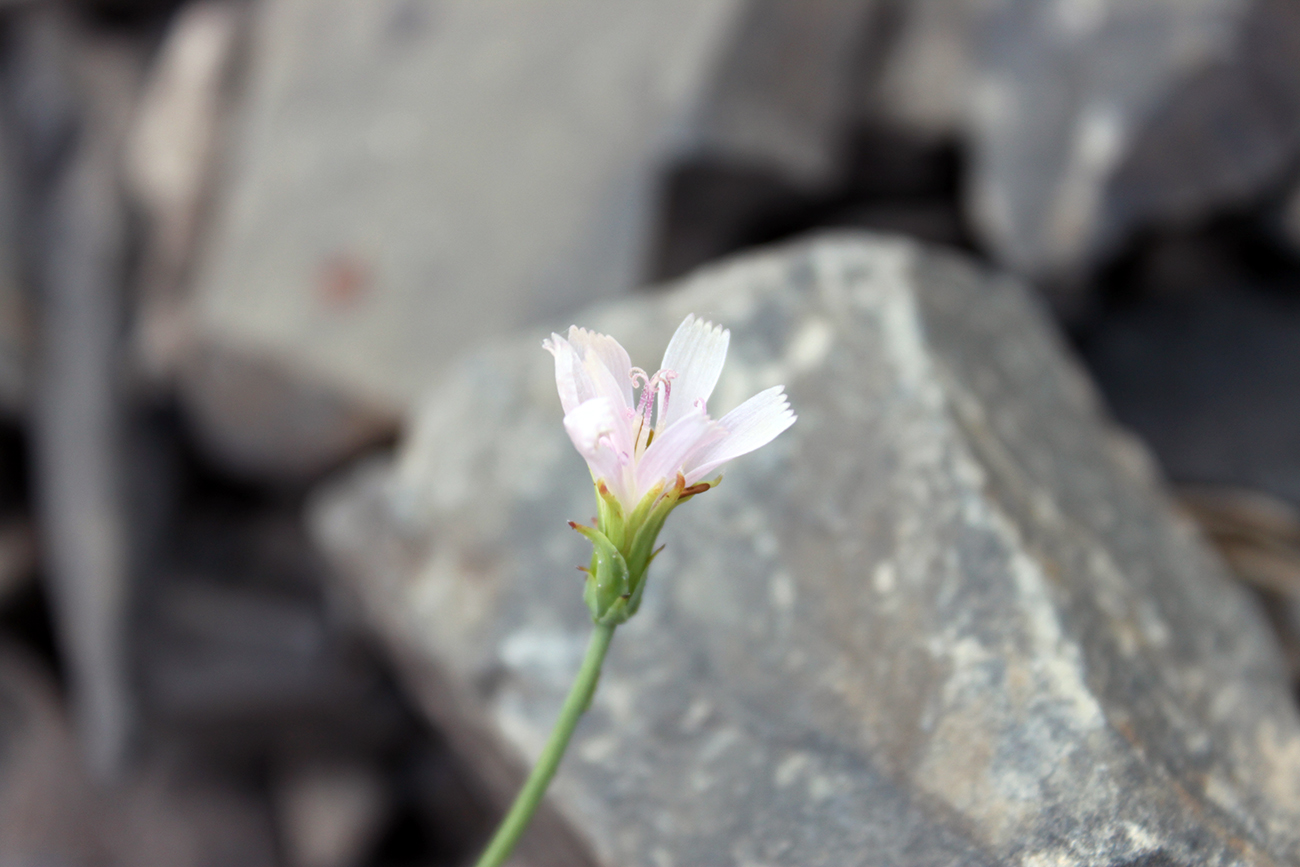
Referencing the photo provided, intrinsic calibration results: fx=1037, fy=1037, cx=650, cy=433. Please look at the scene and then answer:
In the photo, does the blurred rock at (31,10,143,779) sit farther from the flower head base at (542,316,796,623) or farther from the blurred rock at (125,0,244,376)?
the flower head base at (542,316,796,623)

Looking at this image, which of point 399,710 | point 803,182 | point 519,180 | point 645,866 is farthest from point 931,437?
point 399,710

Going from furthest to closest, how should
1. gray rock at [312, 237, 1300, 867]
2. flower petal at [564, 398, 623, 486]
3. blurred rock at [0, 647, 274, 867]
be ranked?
1. blurred rock at [0, 647, 274, 867]
2. gray rock at [312, 237, 1300, 867]
3. flower petal at [564, 398, 623, 486]

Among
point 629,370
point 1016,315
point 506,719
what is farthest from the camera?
point 1016,315

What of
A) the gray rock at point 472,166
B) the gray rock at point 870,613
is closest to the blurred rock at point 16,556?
the gray rock at point 472,166

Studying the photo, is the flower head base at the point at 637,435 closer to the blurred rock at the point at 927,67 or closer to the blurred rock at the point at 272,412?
the blurred rock at the point at 272,412

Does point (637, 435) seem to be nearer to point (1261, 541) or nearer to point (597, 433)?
point (597, 433)

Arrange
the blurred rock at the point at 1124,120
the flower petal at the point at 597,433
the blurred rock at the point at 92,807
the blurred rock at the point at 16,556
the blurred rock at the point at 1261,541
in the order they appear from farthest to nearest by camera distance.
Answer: the blurred rock at the point at 16,556 < the blurred rock at the point at 92,807 < the blurred rock at the point at 1124,120 < the blurred rock at the point at 1261,541 < the flower petal at the point at 597,433

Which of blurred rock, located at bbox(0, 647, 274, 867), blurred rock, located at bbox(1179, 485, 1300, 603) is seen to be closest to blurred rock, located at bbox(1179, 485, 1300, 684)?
blurred rock, located at bbox(1179, 485, 1300, 603)

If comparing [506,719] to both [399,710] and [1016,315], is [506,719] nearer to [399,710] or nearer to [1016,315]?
[1016,315]
